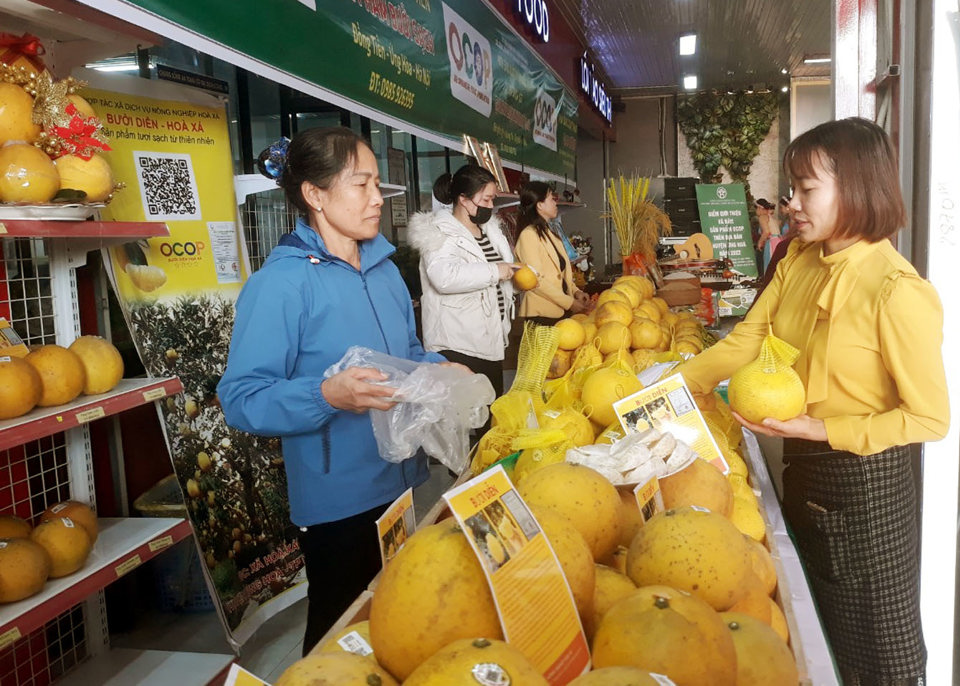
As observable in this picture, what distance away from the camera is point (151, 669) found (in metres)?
2.84

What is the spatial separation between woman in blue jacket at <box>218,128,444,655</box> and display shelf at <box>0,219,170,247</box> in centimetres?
64

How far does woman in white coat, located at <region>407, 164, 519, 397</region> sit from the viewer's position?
412 centimetres

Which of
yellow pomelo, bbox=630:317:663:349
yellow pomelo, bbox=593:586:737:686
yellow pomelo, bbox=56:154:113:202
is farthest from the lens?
yellow pomelo, bbox=630:317:663:349

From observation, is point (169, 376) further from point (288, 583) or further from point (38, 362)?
point (288, 583)

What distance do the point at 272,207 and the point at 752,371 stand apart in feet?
9.57

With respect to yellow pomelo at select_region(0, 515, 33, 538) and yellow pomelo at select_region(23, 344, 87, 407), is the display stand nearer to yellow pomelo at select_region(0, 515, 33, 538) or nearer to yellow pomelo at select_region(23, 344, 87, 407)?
yellow pomelo at select_region(23, 344, 87, 407)

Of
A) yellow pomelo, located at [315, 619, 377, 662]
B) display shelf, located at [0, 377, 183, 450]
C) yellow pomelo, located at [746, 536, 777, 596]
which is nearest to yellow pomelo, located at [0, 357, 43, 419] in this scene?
display shelf, located at [0, 377, 183, 450]

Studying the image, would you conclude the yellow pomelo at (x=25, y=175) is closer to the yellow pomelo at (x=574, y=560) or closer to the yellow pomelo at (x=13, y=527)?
the yellow pomelo at (x=13, y=527)

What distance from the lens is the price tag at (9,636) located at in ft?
6.57

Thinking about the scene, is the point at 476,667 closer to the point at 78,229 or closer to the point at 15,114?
the point at 78,229

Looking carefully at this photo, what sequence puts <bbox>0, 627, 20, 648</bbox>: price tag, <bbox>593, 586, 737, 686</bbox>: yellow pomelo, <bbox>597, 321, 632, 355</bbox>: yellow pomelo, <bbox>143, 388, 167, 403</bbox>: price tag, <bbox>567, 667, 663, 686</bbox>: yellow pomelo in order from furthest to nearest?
<bbox>597, 321, 632, 355</bbox>: yellow pomelo < <bbox>143, 388, 167, 403</bbox>: price tag < <bbox>0, 627, 20, 648</bbox>: price tag < <bbox>593, 586, 737, 686</bbox>: yellow pomelo < <bbox>567, 667, 663, 686</bbox>: yellow pomelo

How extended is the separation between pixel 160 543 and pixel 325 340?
1183mm

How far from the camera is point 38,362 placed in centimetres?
229

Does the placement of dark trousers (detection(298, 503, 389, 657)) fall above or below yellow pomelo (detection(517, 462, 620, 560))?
below
